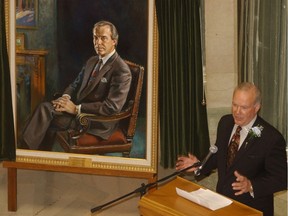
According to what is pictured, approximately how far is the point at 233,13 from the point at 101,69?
1728mm

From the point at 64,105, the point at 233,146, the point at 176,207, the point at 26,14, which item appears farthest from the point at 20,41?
the point at 176,207

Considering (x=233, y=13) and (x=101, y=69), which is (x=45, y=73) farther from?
(x=233, y=13)

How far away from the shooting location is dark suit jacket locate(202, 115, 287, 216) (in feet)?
14.4

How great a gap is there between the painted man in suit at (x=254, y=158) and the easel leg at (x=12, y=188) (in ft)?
10.1

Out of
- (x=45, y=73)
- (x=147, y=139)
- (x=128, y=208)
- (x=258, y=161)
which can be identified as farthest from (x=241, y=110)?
(x=128, y=208)

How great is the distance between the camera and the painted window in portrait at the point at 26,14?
6.50m

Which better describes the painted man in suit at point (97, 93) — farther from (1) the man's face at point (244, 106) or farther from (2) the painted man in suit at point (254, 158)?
(1) the man's face at point (244, 106)

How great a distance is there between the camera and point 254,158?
177 inches

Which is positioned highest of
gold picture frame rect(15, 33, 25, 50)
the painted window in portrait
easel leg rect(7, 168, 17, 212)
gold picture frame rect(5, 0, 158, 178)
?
the painted window in portrait

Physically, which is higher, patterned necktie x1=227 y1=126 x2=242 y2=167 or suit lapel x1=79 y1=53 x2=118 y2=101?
suit lapel x1=79 y1=53 x2=118 y2=101

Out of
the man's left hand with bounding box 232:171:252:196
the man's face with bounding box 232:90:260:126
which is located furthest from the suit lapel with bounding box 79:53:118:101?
the man's left hand with bounding box 232:171:252:196

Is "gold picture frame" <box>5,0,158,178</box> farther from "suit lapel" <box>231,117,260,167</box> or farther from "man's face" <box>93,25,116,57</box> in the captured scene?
"suit lapel" <box>231,117,260,167</box>

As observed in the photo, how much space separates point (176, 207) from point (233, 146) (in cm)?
111

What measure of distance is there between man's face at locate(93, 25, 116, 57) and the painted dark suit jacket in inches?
3.7
